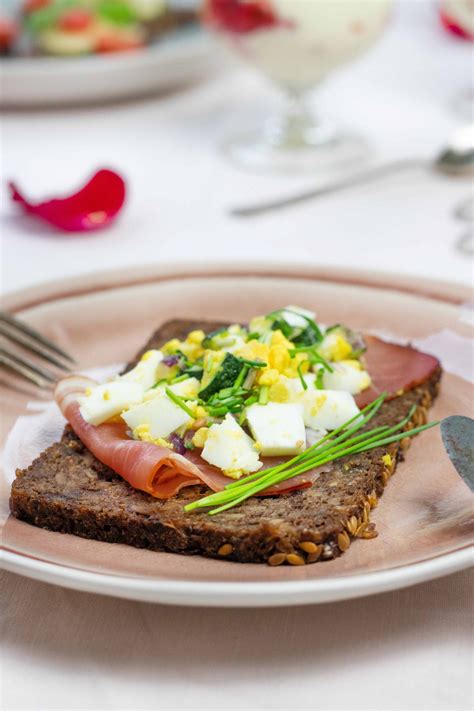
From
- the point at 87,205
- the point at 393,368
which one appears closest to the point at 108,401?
the point at 393,368

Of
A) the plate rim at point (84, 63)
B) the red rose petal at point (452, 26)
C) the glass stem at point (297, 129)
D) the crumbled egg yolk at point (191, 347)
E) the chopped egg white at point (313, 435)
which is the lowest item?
the glass stem at point (297, 129)

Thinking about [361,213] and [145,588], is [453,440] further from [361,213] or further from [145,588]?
[361,213]

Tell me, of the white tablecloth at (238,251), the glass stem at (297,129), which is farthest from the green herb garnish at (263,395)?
the glass stem at (297,129)

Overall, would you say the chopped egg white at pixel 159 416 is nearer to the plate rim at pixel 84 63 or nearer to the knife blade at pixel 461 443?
the knife blade at pixel 461 443

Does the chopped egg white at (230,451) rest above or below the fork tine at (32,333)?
above

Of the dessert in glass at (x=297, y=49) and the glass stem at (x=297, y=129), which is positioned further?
the glass stem at (x=297, y=129)

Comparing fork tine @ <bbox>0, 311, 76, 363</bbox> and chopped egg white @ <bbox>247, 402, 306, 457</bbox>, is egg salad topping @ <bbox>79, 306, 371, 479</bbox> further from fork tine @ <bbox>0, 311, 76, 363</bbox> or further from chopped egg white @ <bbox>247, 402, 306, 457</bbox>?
fork tine @ <bbox>0, 311, 76, 363</bbox>

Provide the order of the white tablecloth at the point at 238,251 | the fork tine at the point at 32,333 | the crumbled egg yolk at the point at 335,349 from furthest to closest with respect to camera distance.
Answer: the fork tine at the point at 32,333 → the crumbled egg yolk at the point at 335,349 → the white tablecloth at the point at 238,251
